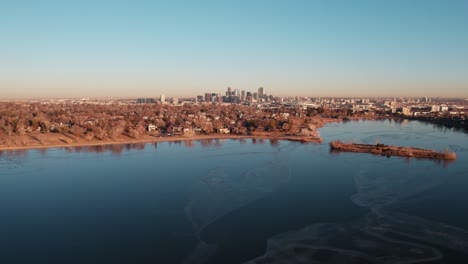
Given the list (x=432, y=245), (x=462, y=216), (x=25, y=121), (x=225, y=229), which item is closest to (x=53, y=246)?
(x=225, y=229)

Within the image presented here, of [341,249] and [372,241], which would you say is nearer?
[341,249]

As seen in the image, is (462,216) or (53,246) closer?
(53,246)

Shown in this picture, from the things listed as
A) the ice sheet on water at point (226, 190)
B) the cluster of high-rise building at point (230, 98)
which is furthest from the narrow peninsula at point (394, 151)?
the cluster of high-rise building at point (230, 98)

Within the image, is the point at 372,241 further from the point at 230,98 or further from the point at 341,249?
the point at 230,98

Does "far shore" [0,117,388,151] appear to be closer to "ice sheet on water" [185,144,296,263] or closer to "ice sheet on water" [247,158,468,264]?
"ice sheet on water" [185,144,296,263]

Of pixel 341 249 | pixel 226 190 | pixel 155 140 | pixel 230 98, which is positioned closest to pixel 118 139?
pixel 155 140

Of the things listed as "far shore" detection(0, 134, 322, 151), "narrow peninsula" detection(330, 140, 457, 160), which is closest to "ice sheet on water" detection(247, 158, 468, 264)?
"narrow peninsula" detection(330, 140, 457, 160)

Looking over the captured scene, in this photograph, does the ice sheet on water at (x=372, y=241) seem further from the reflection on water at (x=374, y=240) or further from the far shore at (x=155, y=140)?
the far shore at (x=155, y=140)

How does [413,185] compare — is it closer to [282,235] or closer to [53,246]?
[282,235]
